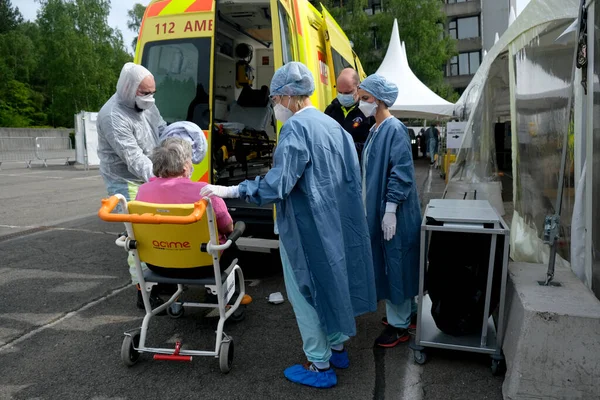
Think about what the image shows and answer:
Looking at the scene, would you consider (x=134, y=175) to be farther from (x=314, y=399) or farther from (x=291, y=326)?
(x=314, y=399)

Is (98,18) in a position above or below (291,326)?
above

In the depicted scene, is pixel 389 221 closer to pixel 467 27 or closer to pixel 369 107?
pixel 369 107

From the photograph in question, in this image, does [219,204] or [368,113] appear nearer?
[219,204]

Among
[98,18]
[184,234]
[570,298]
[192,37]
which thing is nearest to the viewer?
[570,298]

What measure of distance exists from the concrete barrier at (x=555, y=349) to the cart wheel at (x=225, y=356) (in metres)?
1.54

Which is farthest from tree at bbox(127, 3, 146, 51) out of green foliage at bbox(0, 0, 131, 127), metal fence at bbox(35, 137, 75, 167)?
metal fence at bbox(35, 137, 75, 167)

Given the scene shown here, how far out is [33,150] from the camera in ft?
78.2

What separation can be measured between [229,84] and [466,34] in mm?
43126

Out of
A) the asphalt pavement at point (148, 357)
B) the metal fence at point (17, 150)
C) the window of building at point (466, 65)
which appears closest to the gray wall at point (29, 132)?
the metal fence at point (17, 150)

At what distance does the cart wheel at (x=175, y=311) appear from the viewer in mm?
3796

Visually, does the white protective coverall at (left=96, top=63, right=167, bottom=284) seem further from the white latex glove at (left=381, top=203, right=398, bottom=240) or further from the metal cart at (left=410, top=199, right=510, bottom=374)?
the metal cart at (left=410, top=199, right=510, bottom=374)

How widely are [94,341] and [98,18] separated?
41810mm

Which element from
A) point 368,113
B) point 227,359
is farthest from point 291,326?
point 368,113

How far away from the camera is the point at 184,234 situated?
2852mm
